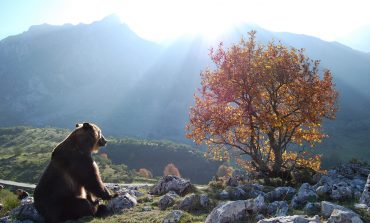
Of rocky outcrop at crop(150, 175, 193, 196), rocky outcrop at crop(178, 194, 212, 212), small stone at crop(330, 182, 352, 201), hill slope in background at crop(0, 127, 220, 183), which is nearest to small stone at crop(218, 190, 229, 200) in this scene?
rocky outcrop at crop(150, 175, 193, 196)

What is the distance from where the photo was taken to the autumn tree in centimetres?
2519

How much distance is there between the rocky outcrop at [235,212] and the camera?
10.6 m

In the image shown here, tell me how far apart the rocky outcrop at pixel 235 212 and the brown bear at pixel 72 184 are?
17.4 ft

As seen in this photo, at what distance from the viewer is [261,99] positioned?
2683 cm

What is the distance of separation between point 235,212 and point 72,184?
636 cm

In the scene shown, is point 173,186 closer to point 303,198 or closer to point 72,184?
point 72,184

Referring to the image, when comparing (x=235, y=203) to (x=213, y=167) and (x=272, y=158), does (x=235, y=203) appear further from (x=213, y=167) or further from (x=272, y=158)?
(x=213, y=167)

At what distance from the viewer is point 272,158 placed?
30641mm

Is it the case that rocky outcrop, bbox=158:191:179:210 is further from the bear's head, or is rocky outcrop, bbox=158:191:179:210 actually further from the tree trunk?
the tree trunk

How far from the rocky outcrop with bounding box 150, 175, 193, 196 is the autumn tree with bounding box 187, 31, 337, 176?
8.27m

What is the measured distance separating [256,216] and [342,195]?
4.44 m

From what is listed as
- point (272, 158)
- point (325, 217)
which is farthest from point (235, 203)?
point (272, 158)

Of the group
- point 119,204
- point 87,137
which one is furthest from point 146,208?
point 87,137

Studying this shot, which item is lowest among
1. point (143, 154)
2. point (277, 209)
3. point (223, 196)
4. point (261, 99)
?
point (143, 154)
